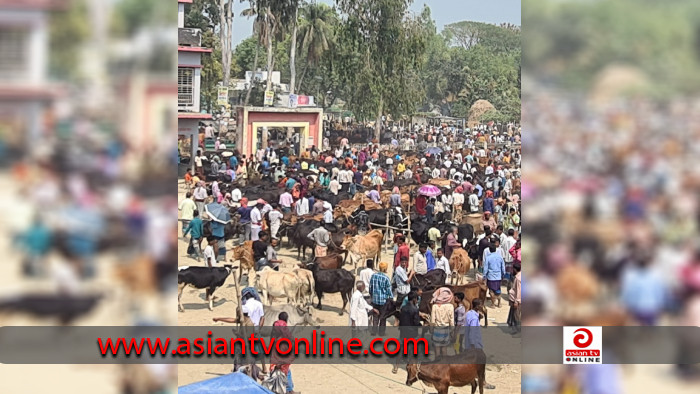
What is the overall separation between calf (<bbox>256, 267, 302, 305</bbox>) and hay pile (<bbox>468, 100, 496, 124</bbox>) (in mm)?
39568

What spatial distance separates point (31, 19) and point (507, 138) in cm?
3953

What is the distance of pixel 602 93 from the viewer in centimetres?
369

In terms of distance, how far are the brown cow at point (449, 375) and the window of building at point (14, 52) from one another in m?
6.24

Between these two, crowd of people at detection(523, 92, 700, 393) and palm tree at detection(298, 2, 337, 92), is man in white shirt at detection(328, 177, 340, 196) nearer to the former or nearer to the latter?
crowd of people at detection(523, 92, 700, 393)

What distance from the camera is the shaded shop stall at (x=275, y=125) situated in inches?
1109

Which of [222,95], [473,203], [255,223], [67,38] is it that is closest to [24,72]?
[67,38]

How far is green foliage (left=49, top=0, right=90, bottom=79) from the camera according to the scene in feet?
9.78

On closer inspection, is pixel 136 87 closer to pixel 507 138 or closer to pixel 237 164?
pixel 237 164

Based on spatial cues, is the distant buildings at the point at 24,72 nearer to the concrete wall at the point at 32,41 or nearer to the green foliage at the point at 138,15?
the concrete wall at the point at 32,41

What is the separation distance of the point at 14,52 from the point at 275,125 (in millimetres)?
26170

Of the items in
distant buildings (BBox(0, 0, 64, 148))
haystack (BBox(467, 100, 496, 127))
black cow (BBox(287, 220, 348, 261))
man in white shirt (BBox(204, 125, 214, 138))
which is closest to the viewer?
distant buildings (BBox(0, 0, 64, 148))

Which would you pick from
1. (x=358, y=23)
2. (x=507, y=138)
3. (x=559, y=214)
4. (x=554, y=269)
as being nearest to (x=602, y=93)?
(x=559, y=214)

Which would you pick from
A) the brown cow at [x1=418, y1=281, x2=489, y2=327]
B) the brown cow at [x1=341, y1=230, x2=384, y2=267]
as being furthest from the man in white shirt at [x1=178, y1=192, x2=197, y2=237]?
the brown cow at [x1=418, y1=281, x2=489, y2=327]

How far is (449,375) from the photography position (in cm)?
842
